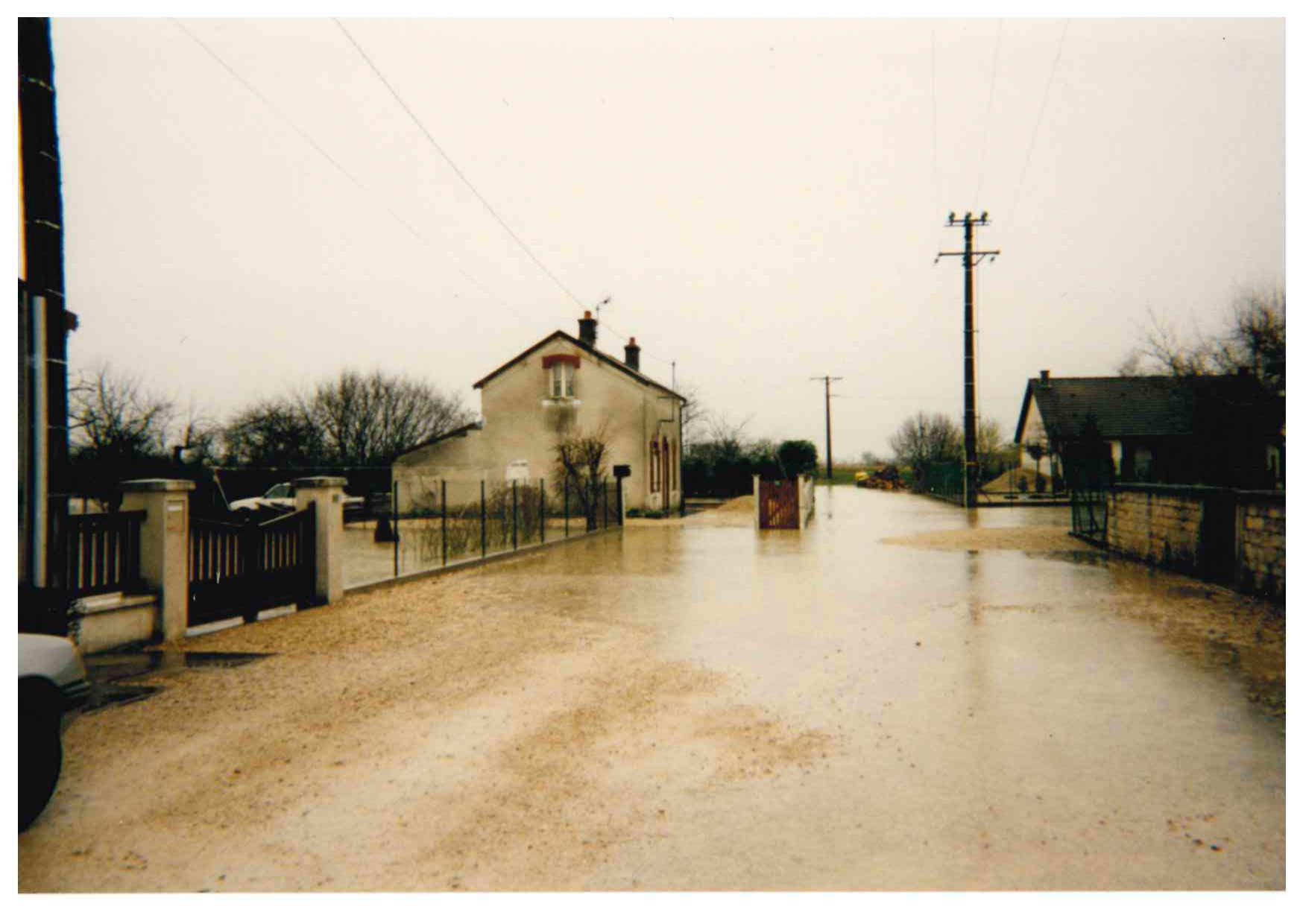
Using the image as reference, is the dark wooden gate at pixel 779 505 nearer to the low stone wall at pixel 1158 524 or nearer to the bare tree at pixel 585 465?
the bare tree at pixel 585 465

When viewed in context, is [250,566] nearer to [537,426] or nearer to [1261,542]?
[1261,542]

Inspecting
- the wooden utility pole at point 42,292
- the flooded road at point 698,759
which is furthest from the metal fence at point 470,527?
the flooded road at point 698,759

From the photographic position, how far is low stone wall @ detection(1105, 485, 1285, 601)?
32.0 feet

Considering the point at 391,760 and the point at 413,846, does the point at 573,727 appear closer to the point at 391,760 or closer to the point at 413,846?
the point at 391,760

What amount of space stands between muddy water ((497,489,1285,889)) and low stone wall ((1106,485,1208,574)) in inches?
66.8

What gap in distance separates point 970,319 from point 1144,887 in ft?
94.6

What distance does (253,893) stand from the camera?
3.23m

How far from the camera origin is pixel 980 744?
15.4ft

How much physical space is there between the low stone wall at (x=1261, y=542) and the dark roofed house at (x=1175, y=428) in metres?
0.96

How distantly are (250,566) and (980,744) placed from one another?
7.12 m

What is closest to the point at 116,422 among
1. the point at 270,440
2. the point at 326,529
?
the point at 270,440

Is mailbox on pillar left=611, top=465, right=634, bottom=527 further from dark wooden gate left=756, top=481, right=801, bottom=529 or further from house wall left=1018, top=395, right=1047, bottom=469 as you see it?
house wall left=1018, top=395, right=1047, bottom=469

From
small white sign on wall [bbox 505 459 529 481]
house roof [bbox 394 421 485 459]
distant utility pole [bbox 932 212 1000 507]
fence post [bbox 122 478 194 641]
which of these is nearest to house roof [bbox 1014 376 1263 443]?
distant utility pole [bbox 932 212 1000 507]

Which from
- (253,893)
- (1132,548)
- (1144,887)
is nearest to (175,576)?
(253,893)
